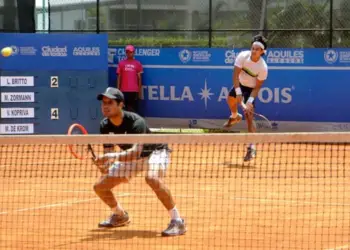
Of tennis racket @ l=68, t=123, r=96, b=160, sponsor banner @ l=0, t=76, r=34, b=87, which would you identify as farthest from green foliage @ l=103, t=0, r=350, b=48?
tennis racket @ l=68, t=123, r=96, b=160

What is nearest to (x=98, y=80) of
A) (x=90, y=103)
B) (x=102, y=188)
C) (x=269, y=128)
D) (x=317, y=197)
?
(x=90, y=103)

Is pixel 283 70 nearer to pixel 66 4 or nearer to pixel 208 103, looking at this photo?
pixel 208 103

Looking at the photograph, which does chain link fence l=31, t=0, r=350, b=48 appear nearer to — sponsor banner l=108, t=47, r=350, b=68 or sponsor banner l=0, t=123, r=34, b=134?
sponsor banner l=108, t=47, r=350, b=68

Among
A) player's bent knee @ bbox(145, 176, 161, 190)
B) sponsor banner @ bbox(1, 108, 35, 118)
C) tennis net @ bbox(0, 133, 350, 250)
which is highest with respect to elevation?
player's bent knee @ bbox(145, 176, 161, 190)

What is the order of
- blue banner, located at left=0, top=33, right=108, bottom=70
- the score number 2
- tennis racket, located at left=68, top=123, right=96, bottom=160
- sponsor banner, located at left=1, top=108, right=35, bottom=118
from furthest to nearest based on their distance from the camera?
the score number 2 < blue banner, located at left=0, top=33, right=108, bottom=70 < sponsor banner, located at left=1, top=108, right=35, bottom=118 < tennis racket, located at left=68, top=123, right=96, bottom=160

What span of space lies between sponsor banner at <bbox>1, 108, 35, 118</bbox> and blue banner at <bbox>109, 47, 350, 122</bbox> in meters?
2.15

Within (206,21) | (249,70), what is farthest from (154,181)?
(206,21)

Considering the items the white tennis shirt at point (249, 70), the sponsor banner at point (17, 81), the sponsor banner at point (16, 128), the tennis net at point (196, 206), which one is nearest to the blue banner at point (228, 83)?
the sponsor banner at point (17, 81)

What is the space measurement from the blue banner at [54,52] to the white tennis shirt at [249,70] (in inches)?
188

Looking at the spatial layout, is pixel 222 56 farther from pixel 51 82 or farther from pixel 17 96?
pixel 17 96

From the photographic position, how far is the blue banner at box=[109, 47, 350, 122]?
1720 centimetres

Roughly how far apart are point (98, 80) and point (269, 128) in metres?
3.43

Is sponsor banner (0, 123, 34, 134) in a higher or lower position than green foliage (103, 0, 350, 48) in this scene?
lower

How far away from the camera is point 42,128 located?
17.5 metres
